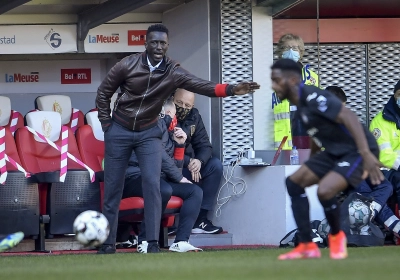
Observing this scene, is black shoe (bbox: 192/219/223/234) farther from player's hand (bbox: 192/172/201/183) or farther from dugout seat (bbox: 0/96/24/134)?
dugout seat (bbox: 0/96/24/134)

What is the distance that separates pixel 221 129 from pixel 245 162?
2.47 ft

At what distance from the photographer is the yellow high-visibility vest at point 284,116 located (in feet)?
40.0

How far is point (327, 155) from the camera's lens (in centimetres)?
823

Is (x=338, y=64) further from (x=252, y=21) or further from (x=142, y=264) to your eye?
A: (x=142, y=264)

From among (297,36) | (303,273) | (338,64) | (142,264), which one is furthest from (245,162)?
(303,273)

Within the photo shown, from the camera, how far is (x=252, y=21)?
42.3ft

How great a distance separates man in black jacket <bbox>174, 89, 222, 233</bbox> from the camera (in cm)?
1234

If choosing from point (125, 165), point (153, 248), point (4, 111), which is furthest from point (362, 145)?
point (4, 111)

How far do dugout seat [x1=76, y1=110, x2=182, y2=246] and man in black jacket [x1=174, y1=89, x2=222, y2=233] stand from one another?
2.64 ft

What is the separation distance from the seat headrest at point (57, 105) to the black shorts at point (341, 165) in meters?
6.45

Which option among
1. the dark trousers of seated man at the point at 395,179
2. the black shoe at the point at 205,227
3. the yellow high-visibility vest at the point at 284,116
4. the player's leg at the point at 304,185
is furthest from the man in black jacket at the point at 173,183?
the player's leg at the point at 304,185

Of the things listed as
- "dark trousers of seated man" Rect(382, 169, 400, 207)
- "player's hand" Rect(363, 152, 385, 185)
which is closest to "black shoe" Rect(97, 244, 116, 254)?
"player's hand" Rect(363, 152, 385, 185)

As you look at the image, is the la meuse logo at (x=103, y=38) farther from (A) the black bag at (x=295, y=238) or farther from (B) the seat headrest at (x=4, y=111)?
(A) the black bag at (x=295, y=238)

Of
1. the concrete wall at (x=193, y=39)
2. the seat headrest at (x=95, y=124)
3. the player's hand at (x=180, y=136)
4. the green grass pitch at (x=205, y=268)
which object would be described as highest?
the concrete wall at (x=193, y=39)
